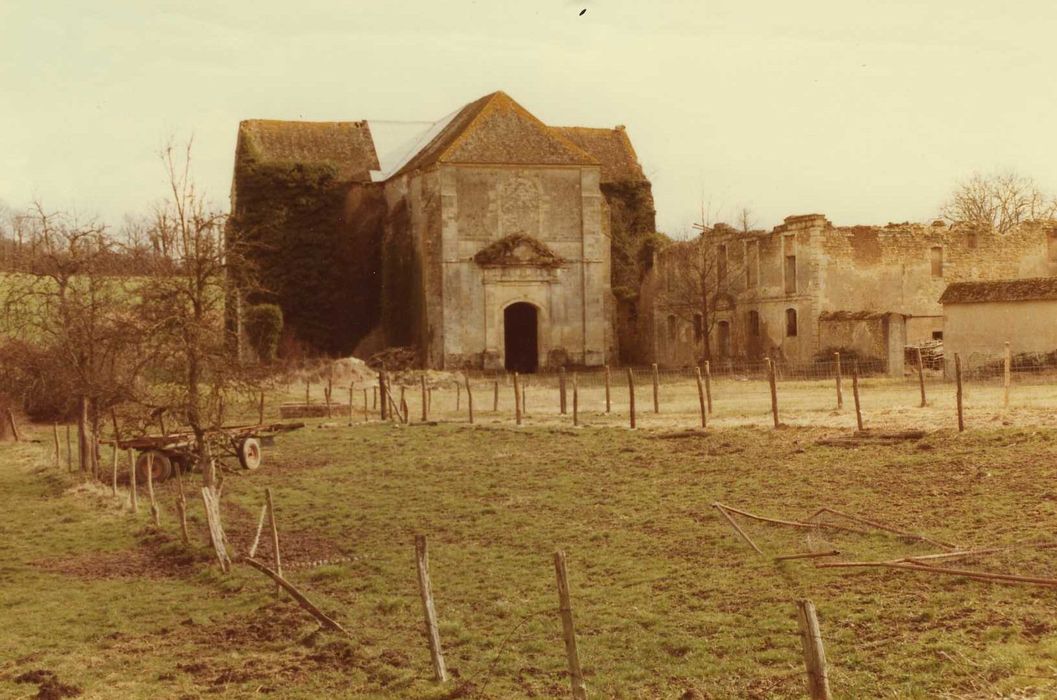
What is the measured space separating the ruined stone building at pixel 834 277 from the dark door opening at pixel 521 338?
614 centimetres

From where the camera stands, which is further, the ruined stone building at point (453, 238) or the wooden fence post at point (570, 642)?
the ruined stone building at point (453, 238)

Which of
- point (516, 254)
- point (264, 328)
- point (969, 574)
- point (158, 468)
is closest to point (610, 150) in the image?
point (516, 254)

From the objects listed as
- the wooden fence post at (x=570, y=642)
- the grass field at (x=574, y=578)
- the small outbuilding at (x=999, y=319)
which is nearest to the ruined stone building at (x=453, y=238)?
the small outbuilding at (x=999, y=319)

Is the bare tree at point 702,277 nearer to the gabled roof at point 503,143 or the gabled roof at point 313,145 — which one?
the gabled roof at point 503,143

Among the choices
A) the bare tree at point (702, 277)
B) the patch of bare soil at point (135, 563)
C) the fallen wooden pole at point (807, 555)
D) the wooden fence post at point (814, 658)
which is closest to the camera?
the wooden fence post at point (814, 658)

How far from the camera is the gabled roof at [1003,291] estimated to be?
37.9 meters

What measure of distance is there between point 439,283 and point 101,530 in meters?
30.1

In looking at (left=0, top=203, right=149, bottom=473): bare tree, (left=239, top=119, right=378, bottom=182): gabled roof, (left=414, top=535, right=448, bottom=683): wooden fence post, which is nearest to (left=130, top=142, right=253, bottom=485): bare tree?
(left=0, top=203, right=149, bottom=473): bare tree

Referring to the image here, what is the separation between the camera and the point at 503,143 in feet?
167

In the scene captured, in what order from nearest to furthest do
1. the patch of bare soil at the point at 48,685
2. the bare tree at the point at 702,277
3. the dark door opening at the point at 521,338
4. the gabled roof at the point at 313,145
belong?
1. the patch of bare soil at the point at 48,685
2. the bare tree at the point at 702,277
3. the dark door opening at the point at 521,338
4. the gabled roof at the point at 313,145

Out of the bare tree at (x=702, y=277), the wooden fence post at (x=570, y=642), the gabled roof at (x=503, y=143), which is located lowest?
the wooden fence post at (x=570, y=642)

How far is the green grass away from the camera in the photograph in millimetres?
11492

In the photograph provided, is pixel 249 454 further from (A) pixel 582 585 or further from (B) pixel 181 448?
(A) pixel 582 585

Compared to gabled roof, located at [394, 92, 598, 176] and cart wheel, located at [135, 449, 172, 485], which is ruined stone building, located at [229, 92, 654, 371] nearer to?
gabled roof, located at [394, 92, 598, 176]
